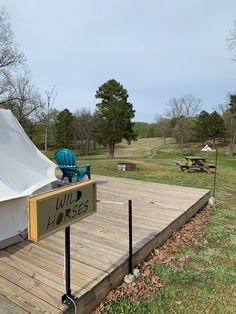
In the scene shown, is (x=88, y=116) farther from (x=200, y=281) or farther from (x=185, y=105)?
(x=200, y=281)

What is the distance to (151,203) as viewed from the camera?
192 inches

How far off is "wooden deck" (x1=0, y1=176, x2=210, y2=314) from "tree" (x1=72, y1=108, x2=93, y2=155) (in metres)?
28.5

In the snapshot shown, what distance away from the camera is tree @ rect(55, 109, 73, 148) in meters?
32.3

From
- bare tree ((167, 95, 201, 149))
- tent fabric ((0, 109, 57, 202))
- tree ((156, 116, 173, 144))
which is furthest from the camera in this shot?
tree ((156, 116, 173, 144))

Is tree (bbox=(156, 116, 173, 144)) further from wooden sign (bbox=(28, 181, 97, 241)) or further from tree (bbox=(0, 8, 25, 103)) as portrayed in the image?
wooden sign (bbox=(28, 181, 97, 241))

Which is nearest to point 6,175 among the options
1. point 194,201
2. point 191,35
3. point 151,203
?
point 151,203

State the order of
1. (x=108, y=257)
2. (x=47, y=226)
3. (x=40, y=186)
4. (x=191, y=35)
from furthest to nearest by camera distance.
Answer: (x=191, y=35), (x=40, y=186), (x=108, y=257), (x=47, y=226)

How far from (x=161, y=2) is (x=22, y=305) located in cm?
866

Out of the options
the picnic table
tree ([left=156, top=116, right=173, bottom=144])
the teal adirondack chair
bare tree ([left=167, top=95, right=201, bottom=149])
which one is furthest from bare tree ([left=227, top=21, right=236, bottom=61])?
tree ([left=156, top=116, right=173, bottom=144])

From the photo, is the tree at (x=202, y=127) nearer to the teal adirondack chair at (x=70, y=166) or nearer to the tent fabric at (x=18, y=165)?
the teal adirondack chair at (x=70, y=166)

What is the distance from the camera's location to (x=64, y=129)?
3238 centimetres

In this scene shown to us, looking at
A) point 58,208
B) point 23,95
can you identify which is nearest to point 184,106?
point 23,95

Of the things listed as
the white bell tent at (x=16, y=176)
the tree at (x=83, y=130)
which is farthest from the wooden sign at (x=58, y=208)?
the tree at (x=83, y=130)

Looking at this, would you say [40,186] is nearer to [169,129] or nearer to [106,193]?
[106,193]
